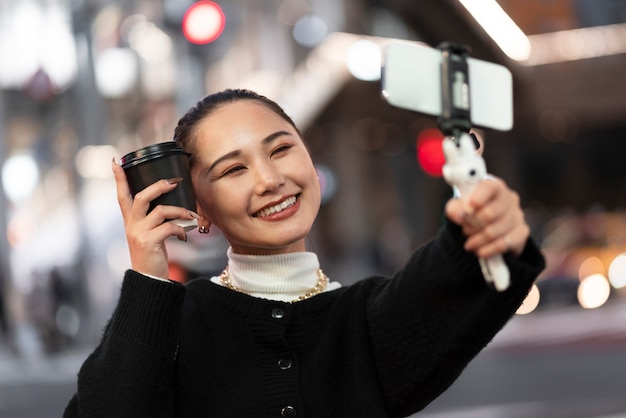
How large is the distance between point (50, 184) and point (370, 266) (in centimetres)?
1112

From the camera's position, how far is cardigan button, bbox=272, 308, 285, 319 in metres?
2.56

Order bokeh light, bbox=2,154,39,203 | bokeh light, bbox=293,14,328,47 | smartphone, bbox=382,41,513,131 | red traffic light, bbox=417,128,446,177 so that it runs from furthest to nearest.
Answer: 1. bokeh light, bbox=2,154,39,203
2. red traffic light, bbox=417,128,446,177
3. bokeh light, bbox=293,14,328,47
4. smartphone, bbox=382,41,513,131

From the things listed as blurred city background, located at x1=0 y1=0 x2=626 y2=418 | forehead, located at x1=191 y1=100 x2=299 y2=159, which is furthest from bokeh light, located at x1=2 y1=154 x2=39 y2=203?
forehead, located at x1=191 y1=100 x2=299 y2=159

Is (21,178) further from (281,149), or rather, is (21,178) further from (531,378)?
(281,149)

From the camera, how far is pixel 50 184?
33.1 metres

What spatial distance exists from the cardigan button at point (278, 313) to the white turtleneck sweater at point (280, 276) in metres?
0.08

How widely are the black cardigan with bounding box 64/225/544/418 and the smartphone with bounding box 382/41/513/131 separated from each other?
0.83 feet

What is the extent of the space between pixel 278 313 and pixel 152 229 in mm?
356

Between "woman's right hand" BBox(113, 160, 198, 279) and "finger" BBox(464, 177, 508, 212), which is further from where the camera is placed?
"woman's right hand" BBox(113, 160, 198, 279)

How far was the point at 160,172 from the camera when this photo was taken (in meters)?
2.46

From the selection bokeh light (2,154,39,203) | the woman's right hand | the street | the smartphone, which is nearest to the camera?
the smartphone

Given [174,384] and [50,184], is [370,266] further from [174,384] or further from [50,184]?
[174,384]

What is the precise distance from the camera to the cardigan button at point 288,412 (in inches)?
95.7

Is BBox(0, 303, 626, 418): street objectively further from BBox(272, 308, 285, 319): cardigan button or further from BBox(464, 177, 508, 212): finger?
BBox(464, 177, 508, 212): finger
